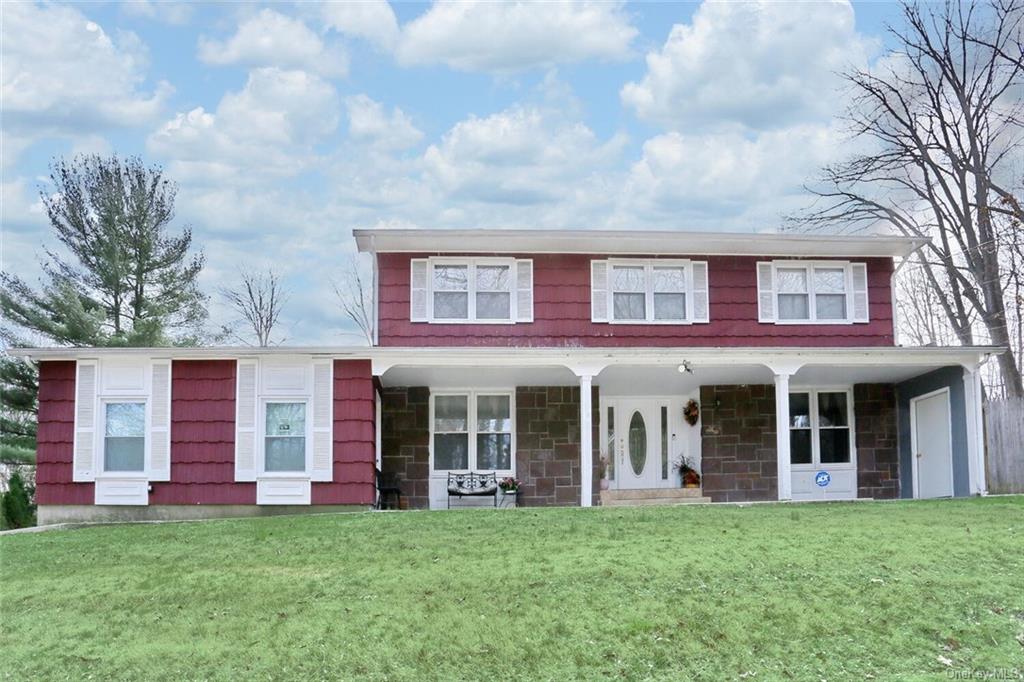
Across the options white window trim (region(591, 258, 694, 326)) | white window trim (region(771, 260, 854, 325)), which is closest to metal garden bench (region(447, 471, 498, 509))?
white window trim (region(591, 258, 694, 326))

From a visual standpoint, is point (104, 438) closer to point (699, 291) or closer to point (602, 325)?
point (602, 325)

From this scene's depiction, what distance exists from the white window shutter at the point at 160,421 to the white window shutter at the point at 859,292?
12.3 meters

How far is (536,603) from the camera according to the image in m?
9.23

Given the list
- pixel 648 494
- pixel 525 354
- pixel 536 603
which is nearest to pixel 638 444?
pixel 648 494

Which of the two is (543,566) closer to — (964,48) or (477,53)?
(477,53)

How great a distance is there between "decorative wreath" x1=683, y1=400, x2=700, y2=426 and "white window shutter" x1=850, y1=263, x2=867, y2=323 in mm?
3376

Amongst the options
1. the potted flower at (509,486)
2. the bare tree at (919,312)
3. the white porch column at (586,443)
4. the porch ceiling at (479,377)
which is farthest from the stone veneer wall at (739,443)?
the bare tree at (919,312)

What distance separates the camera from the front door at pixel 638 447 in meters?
20.0

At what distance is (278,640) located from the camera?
8719 millimetres

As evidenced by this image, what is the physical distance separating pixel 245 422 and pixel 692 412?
322 inches

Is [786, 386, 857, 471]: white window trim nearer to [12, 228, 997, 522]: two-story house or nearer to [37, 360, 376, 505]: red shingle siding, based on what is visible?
[12, 228, 997, 522]: two-story house

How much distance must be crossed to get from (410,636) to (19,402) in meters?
22.0

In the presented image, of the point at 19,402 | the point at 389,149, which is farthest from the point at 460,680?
the point at 19,402

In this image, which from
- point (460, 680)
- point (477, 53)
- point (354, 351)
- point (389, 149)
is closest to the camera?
point (460, 680)
